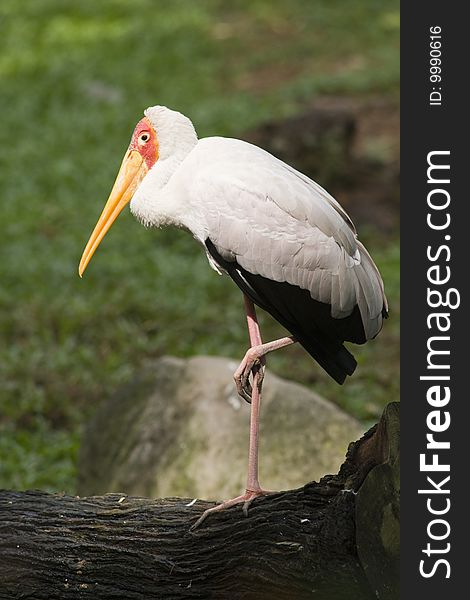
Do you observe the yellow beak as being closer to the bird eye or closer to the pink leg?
the bird eye

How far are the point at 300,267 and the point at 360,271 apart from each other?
0.63ft

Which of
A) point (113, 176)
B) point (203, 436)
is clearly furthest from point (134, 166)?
point (113, 176)

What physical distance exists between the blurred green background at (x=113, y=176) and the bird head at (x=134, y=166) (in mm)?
2072

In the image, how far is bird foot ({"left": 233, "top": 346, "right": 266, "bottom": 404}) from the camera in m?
Answer: 3.44

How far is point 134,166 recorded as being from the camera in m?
3.63

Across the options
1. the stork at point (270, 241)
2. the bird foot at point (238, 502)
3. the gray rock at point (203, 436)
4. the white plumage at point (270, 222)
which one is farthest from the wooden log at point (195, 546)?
the gray rock at point (203, 436)

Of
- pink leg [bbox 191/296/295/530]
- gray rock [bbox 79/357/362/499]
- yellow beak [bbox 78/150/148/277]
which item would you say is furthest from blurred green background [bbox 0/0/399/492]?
pink leg [bbox 191/296/295/530]

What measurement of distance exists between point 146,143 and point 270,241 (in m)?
0.60

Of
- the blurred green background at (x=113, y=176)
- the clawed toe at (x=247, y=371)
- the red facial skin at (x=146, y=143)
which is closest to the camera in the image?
the clawed toe at (x=247, y=371)

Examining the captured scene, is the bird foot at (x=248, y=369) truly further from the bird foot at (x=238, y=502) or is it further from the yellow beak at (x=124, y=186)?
the yellow beak at (x=124, y=186)

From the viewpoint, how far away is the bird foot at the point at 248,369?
11.3 feet

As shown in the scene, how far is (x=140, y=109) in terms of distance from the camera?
35.5 feet

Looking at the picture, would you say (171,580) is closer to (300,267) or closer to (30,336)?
(300,267)

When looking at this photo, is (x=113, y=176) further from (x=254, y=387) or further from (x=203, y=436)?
(x=254, y=387)
